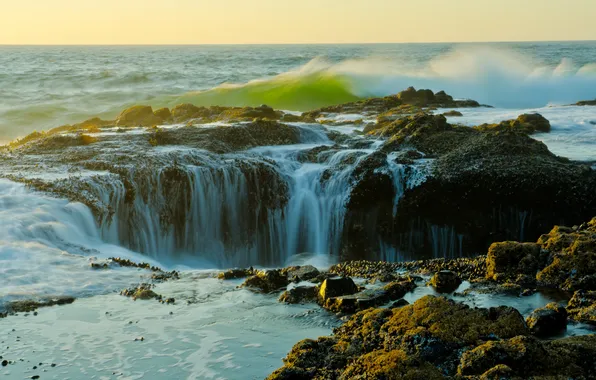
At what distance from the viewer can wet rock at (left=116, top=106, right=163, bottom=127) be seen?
2197 cm

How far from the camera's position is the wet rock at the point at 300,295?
9102 mm

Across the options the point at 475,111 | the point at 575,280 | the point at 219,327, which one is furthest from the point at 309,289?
the point at 475,111

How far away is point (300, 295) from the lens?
9188mm

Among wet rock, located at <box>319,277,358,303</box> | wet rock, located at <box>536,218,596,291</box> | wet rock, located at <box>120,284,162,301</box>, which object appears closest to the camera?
wet rock, located at <box>319,277,358,303</box>

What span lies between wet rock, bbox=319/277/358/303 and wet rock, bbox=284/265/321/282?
99 centimetres

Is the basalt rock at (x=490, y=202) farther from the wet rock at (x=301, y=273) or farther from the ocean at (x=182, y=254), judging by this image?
the wet rock at (x=301, y=273)

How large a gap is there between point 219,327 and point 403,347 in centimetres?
252

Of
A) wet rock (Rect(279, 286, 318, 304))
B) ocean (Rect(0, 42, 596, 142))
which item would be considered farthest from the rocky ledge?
ocean (Rect(0, 42, 596, 142))

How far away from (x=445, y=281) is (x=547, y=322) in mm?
2259

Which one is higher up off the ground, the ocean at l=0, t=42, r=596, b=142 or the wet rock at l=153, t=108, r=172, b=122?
the ocean at l=0, t=42, r=596, b=142

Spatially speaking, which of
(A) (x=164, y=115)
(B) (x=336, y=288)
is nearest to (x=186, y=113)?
(A) (x=164, y=115)

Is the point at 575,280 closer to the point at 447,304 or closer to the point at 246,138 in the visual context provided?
the point at 447,304

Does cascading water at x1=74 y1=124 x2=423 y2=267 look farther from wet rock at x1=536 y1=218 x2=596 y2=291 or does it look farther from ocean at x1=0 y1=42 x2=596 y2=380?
wet rock at x1=536 y1=218 x2=596 y2=291

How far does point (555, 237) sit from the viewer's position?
10.2 meters
